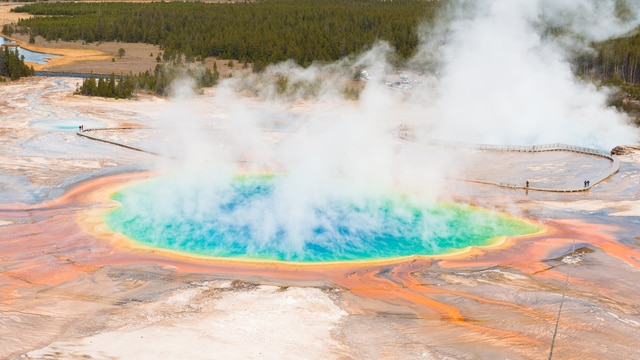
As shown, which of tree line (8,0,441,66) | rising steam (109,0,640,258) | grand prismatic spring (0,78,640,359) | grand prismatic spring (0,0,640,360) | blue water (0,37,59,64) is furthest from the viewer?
blue water (0,37,59,64)

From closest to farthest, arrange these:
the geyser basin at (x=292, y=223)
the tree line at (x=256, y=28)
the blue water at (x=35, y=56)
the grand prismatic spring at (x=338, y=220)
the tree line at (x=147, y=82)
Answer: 1. the grand prismatic spring at (x=338, y=220)
2. the geyser basin at (x=292, y=223)
3. the tree line at (x=147, y=82)
4. the tree line at (x=256, y=28)
5. the blue water at (x=35, y=56)

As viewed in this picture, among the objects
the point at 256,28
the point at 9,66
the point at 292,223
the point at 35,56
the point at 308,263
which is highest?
the point at 256,28

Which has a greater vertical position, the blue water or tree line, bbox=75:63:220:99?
the blue water

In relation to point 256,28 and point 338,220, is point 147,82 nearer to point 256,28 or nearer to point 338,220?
point 256,28

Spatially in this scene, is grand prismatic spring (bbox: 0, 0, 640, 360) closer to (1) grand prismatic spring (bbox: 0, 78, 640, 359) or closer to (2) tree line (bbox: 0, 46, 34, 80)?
(1) grand prismatic spring (bbox: 0, 78, 640, 359)

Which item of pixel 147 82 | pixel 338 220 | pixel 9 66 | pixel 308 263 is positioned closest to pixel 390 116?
pixel 147 82

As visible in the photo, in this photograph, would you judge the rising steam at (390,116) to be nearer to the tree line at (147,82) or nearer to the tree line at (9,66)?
the tree line at (147,82)

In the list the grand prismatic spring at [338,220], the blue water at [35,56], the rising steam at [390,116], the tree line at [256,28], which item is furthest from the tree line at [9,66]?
the tree line at [256,28]

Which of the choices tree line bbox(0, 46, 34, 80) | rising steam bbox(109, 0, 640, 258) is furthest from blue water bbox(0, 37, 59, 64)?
rising steam bbox(109, 0, 640, 258)

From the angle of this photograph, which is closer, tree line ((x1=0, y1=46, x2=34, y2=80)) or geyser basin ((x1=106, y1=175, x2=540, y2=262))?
geyser basin ((x1=106, y1=175, x2=540, y2=262))
